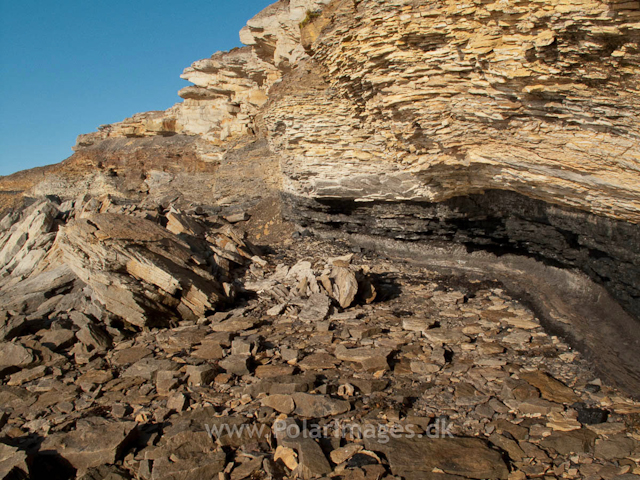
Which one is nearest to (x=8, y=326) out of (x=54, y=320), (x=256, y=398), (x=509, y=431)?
(x=54, y=320)

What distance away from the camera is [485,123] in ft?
17.1

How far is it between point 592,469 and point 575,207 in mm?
3364

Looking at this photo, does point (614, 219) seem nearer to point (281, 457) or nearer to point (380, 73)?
point (380, 73)

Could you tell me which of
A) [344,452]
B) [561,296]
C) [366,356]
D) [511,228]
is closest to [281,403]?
[344,452]

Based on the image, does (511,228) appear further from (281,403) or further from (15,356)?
(15,356)

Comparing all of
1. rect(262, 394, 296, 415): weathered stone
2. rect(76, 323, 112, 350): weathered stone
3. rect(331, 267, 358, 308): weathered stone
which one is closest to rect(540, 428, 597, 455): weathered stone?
rect(262, 394, 296, 415): weathered stone

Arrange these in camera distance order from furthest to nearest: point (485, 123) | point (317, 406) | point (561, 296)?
point (561, 296) → point (485, 123) → point (317, 406)

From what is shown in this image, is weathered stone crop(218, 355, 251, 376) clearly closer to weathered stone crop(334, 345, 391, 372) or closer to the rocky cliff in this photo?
the rocky cliff

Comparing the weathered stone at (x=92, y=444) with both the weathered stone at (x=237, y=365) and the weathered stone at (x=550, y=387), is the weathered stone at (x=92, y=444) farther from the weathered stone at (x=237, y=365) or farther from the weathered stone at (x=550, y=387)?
the weathered stone at (x=550, y=387)

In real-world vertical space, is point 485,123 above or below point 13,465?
above

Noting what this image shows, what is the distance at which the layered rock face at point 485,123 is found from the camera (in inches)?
152

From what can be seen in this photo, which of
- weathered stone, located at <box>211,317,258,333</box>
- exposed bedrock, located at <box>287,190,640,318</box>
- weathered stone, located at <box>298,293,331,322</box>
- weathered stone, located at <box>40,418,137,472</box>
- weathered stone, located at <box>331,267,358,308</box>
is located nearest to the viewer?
weathered stone, located at <box>40,418,137,472</box>

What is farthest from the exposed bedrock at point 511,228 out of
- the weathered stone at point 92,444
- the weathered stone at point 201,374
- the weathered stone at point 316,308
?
the weathered stone at point 92,444

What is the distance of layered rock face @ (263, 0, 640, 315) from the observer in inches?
152
